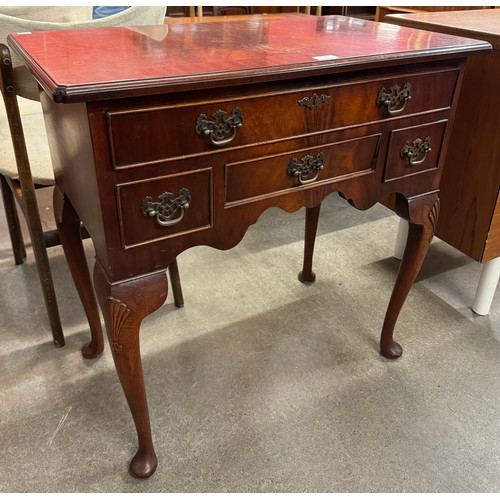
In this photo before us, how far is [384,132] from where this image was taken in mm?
981

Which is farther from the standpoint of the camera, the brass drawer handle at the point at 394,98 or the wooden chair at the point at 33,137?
the wooden chair at the point at 33,137

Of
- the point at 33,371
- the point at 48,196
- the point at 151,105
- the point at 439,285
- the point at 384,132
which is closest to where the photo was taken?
the point at 151,105

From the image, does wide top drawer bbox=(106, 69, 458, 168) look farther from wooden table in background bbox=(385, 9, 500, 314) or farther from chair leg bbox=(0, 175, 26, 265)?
chair leg bbox=(0, 175, 26, 265)

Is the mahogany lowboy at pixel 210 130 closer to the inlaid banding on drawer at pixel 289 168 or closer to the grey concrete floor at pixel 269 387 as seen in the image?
the inlaid banding on drawer at pixel 289 168

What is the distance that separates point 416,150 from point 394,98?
0.48ft

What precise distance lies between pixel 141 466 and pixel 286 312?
64cm

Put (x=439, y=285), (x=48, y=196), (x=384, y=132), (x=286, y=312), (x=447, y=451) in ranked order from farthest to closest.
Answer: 1. (x=48, y=196)
2. (x=439, y=285)
3. (x=286, y=312)
4. (x=447, y=451)
5. (x=384, y=132)

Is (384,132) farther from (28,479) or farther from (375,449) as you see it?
(28,479)

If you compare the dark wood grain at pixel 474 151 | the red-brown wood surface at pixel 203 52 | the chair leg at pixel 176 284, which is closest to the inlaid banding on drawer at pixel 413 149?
the red-brown wood surface at pixel 203 52

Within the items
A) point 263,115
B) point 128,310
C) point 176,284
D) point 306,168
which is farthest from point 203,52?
point 176,284

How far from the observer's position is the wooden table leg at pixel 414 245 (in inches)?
44.7

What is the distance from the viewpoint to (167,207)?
813mm

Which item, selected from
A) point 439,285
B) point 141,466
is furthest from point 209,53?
point 439,285

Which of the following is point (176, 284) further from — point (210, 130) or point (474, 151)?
point (474, 151)
